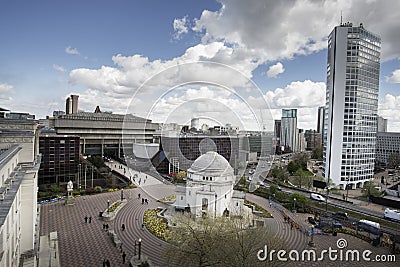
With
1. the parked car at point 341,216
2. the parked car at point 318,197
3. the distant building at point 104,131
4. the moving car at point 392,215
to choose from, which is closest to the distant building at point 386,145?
the parked car at point 318,197

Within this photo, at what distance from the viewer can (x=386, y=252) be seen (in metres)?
16.6

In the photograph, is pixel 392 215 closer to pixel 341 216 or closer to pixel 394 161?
pixel 341 216

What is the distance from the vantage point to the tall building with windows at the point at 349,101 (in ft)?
113

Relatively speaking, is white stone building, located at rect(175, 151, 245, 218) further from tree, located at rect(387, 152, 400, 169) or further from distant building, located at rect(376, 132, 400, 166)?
distant building, located at rect(376, 132, 400, 166)

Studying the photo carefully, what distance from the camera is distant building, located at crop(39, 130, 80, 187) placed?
30.9 m

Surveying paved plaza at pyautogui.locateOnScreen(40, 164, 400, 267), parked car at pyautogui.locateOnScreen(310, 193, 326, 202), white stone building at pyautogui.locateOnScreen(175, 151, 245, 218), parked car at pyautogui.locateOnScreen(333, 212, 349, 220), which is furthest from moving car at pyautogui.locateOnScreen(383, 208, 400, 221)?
white stone building at pyautogui.locateOnScreen(175, 151, 245, 218)

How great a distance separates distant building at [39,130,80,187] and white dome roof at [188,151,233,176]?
63.2ft

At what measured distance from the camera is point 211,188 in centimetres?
2064

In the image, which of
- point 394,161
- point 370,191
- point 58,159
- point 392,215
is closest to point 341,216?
point 392,215

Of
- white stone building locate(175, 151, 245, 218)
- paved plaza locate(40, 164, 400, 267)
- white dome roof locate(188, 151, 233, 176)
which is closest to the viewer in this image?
paved plaza locate(40, 164, 400, 267)

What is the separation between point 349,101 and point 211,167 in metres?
24.9

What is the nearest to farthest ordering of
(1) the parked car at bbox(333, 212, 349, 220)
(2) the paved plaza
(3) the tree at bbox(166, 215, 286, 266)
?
(3) the tree at bbox(166, 215, 286, 266) → (2) the paved plaza → (1) the parked car at bbox(333, 212, 349, 220)

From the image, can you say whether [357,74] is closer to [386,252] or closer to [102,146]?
[386,252]

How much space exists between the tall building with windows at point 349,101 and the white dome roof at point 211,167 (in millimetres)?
21705
